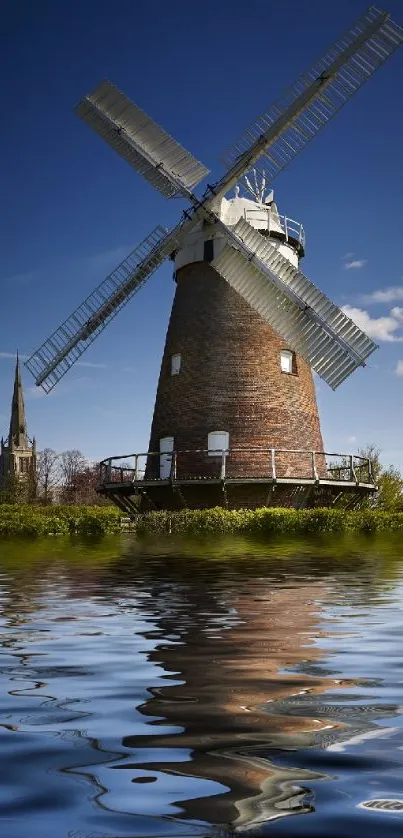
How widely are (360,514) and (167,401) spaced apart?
8150 millimetres

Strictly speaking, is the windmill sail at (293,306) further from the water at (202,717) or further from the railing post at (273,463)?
the water at (202,717)

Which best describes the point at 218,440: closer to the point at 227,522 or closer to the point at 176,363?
the point at 176,363

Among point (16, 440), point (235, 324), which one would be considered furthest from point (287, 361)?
point (16, 440)

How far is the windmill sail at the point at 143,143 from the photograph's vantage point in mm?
29234

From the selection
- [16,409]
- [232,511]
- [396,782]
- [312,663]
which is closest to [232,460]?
[232,511]

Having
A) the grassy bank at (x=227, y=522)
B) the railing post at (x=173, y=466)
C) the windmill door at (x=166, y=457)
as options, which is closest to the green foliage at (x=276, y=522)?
the grassy bank at (x=227, y=522)

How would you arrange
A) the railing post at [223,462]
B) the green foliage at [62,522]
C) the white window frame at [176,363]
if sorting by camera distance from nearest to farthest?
1. the railing post at [223,462]
2. the green foliage at [62,522]
3. the white window frame at [176,363]

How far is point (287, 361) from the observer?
29172 millimetres

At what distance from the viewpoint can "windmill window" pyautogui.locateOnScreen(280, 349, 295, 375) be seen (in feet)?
94.9

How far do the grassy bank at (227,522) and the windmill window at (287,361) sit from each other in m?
5.64

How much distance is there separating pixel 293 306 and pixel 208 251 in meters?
4.50

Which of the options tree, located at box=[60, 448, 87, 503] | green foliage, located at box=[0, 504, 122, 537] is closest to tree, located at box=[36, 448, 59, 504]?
tree, located at box=[60, 448, 87, 503]

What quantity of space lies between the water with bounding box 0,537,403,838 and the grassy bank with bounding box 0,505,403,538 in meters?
15.2

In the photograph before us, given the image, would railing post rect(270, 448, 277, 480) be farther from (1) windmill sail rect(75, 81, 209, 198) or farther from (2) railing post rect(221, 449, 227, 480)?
(1) windmill sail rect(75, 81, 209, 198)
